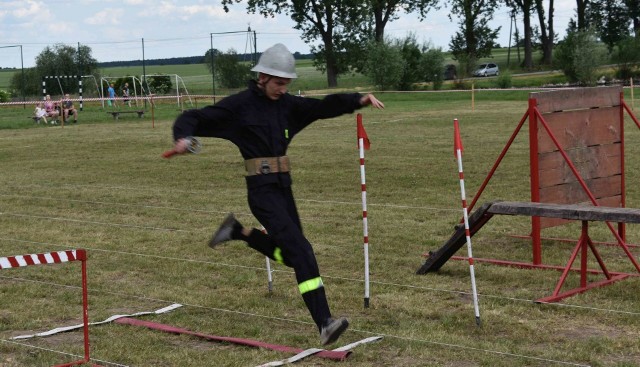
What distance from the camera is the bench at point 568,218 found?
820cm

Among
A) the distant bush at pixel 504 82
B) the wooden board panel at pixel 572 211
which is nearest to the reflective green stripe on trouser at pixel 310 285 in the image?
the wooden board panel at pixel 572 211

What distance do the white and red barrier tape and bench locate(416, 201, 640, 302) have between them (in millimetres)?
3646

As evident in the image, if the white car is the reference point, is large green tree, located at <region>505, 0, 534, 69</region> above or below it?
above

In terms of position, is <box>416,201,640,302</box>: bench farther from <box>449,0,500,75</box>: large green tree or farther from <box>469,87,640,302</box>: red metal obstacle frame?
<box>449,0,500,75</box>: large green tree

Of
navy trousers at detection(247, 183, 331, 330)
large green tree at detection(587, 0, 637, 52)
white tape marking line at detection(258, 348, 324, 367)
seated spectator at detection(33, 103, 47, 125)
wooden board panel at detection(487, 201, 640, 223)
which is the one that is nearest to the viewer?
white tape marking line at detection(258, 348, 324, 367)

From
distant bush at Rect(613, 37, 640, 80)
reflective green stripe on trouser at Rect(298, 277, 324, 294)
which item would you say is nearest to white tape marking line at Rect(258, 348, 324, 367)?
reflective green stripe on trouser at Rect(298, 277, 324, 294)

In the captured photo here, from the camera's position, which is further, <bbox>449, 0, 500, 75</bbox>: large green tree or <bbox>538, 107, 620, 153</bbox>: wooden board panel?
<bbox>449, 0, 500, 75</bbox>: large green tree

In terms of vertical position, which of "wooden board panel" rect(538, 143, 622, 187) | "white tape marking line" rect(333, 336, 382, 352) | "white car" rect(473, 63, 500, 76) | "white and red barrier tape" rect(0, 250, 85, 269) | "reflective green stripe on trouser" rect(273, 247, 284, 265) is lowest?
"white tape marking line" rect(333, 336, 382, 352)

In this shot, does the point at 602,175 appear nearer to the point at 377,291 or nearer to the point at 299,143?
the point at 377,291

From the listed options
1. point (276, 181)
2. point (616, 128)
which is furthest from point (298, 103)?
point (616, 128)

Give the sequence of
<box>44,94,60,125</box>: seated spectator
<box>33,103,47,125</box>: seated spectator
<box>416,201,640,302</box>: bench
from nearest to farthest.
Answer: <box>416,201,640,302</box>: bench, <box>33,103,47,125</box>: seated spectator, <box>44,94,60,125</box>: seated spectator

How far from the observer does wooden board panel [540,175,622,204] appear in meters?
9.92

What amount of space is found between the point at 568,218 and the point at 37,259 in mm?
4321

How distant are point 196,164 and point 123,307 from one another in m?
12.3
